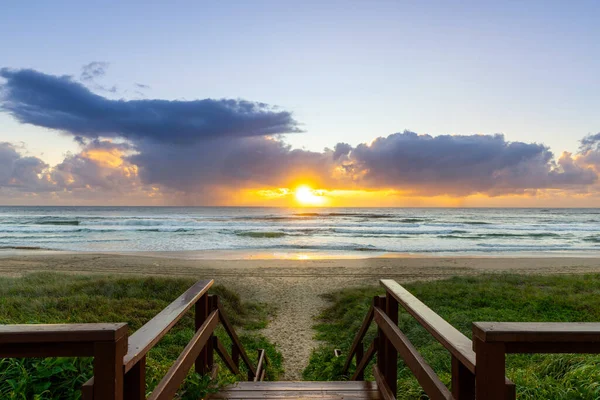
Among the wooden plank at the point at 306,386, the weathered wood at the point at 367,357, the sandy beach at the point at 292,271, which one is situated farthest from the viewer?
the sandy beach at the point at 292,271

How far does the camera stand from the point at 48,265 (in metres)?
20.1

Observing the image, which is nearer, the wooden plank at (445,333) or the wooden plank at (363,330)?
the wooden plank at (445,333)

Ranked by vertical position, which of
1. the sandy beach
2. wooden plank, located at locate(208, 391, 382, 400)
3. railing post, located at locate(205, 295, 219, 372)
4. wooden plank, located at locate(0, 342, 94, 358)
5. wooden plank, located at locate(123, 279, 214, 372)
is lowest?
the sandy beach

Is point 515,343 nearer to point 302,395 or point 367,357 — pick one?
point 302,395

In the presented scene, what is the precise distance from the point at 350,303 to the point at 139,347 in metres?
9.50

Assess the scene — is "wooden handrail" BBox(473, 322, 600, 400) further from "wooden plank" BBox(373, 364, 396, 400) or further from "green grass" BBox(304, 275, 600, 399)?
"green grass" BBox(304, 275, 600, 399)

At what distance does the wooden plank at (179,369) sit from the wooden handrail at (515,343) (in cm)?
168

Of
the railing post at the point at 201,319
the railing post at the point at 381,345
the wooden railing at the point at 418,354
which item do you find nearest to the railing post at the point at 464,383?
the wooden railing at the point at 418,354

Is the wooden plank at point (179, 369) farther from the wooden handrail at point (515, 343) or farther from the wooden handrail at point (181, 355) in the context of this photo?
the wooden handrail at point (515, 343)

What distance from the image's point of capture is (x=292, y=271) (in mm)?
17812

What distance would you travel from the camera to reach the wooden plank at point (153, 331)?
182cm

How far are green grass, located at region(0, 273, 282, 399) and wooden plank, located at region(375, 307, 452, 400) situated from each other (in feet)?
5.26

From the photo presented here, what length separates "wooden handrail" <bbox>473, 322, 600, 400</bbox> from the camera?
1.55 m

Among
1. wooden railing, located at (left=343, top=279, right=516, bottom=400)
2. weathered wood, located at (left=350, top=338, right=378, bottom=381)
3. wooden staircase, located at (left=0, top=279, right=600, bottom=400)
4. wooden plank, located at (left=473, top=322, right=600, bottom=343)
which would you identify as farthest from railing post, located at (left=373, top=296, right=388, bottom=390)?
wooden plank, located at (left=473, top=322, right=600, bottom=343)
